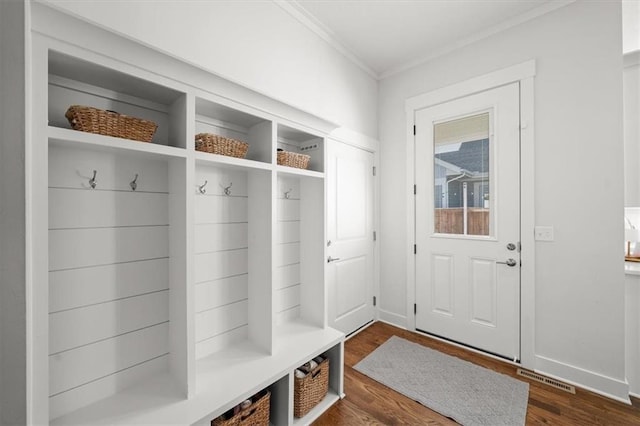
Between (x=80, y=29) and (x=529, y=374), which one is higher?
(x=80, y=29)

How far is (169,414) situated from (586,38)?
3.42 metres

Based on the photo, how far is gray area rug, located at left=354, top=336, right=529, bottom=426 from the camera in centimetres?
167

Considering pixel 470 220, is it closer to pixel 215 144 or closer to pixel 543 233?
pixel 543 233

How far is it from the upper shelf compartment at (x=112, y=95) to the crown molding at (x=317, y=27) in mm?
1266

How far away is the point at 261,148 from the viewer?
170 centimetres

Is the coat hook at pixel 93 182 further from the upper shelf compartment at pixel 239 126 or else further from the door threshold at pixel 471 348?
the door threshold at pixel 471 348

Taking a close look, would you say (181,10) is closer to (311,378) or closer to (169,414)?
(169,414)

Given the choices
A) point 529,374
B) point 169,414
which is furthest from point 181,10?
point 529,374

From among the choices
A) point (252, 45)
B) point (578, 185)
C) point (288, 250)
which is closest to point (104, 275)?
point (288, 250)

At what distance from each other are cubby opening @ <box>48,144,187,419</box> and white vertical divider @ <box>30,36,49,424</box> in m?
0.21

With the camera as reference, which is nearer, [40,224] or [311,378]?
[40,224]

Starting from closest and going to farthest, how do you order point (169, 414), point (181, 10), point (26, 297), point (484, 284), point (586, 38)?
point (26, 297)
point (169, 414)
point (181, 10)
point (586, 38)
point (484, 284)

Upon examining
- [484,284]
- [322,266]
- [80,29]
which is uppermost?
[80,29]

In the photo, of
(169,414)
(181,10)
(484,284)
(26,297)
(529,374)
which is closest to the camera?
(26,297)
